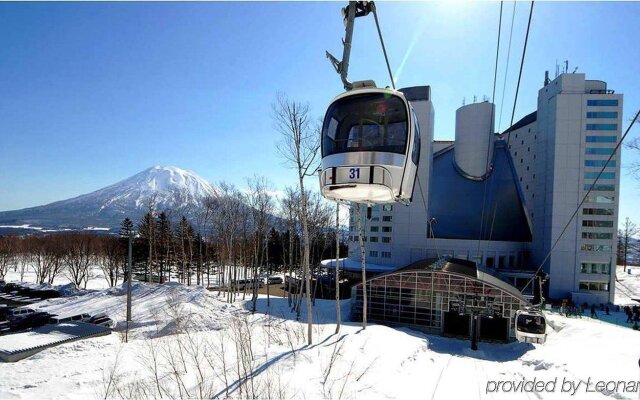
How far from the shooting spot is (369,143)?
Answer: 6836mm

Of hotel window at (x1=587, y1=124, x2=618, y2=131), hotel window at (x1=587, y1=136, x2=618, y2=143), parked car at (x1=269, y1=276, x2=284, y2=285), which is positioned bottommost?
parked car at (x1=269, y1=276, x2=284, y2=285)

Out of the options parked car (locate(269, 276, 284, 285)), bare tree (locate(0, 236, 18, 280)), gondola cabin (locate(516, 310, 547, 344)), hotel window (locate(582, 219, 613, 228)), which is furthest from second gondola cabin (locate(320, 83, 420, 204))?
bare tree (locate(0, 236, 18, 280))

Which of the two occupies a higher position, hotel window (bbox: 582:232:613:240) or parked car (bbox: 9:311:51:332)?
hotel window (bbox: 582:232:613:240)

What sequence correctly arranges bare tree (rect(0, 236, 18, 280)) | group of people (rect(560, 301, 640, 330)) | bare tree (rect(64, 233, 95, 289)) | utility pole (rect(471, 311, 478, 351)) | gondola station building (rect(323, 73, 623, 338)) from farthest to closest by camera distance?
1. bare tree (rect(0, 236, 18, 280))
2. bare tree (rect(64, 233, 95, 289))
3. gondola station building (rect(323, 73, 623, 338))
4. group of people (rect(560, 301, 640, 330))
5. utility pole (rect(471, 311, 478, 351))

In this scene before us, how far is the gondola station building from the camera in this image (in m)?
39.1

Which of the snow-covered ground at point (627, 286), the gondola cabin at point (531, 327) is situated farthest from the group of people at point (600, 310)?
the gondola cabin at point (531, 327)

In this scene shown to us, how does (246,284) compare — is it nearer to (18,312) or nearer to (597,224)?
(18,312)

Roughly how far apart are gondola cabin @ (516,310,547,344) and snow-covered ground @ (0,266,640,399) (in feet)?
4.58

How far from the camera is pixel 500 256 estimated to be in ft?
150

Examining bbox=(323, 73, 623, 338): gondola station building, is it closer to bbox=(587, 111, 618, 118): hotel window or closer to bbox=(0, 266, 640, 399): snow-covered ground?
bbox=(587, 111, 618, 118): hotel window

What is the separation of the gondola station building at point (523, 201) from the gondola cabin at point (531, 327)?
17176 mm

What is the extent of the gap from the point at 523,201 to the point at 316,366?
163 feet

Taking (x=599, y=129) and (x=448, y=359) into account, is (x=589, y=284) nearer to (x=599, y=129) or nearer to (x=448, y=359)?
(x=599, y=129)

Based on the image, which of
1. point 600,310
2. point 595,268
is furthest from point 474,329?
point 595,268
